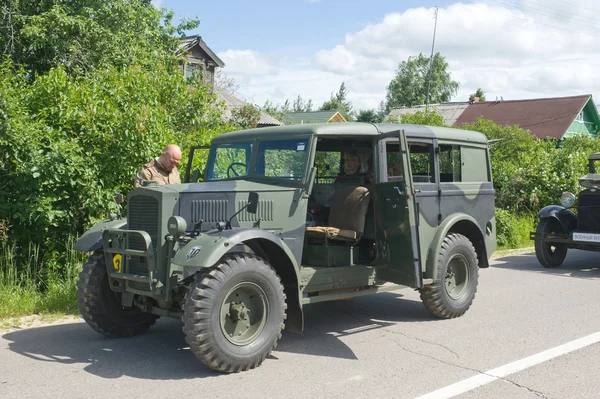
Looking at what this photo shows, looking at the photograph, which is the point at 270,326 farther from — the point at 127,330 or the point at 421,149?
the point at 421,149

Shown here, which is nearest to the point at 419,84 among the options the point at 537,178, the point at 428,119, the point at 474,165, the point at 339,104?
the point at 339,104

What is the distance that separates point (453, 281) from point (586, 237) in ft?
14.8

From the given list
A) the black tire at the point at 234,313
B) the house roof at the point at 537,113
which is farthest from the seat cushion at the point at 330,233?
the house roof at the point at 537,113

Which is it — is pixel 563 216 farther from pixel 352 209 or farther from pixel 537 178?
pixel 352 209

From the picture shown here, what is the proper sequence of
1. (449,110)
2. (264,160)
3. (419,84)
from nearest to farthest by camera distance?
(264,160), (449,110), (419,84)

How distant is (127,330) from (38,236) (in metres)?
2.91

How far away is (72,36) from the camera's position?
14.4 m

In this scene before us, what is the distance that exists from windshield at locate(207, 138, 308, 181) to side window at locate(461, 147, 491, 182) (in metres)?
2.30

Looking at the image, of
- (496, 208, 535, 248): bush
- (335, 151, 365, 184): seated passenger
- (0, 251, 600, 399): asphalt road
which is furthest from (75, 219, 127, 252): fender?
(496, 208, 535, 248): bush

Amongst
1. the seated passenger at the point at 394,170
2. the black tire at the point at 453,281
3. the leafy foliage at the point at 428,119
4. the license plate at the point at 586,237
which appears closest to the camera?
the seated passenger at the point at 394,170

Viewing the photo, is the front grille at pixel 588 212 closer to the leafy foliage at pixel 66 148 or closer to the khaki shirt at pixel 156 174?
the leafy foliage at pixel 66 148

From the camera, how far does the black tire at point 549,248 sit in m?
11.0

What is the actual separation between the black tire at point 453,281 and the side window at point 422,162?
2.29 feet

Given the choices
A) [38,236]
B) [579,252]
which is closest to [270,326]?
[38,236]
